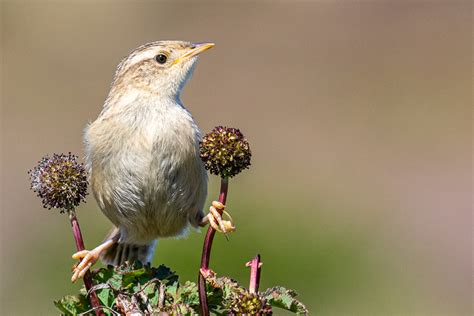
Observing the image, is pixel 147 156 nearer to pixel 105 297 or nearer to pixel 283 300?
A: pixel 105 297

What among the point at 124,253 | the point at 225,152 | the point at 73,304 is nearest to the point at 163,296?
the point at 73,304

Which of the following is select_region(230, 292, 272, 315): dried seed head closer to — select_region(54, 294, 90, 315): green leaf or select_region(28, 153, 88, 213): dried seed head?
select_region(54, 294, 90, 315): green leaf

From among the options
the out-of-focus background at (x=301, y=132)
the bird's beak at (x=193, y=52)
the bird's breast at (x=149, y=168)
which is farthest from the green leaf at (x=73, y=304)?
the out-of-focus background at (x=301, y=132)

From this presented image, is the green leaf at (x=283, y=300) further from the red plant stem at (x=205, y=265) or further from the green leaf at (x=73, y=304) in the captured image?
the green leaf at (x=73, y=304)

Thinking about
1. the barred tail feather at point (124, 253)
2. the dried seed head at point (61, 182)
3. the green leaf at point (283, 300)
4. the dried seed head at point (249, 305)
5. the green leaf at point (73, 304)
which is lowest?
the dried seed head at point (249, 305)

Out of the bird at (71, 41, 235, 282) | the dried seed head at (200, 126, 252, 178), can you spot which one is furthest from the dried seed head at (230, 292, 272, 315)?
the bird at (71, 41, 235, 282)

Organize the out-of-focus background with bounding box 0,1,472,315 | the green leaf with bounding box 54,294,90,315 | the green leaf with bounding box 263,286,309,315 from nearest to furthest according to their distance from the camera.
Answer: the green leaf with bounding box 263,286,309,315 < the green leaf with bounding box 54,294,90,315 < the out-of-focus background with bounding box 0,1,472,315

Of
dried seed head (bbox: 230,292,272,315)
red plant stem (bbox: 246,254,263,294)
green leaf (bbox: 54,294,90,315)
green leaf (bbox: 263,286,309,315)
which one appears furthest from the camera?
green leaf (bbox: 54,294,90,315)
